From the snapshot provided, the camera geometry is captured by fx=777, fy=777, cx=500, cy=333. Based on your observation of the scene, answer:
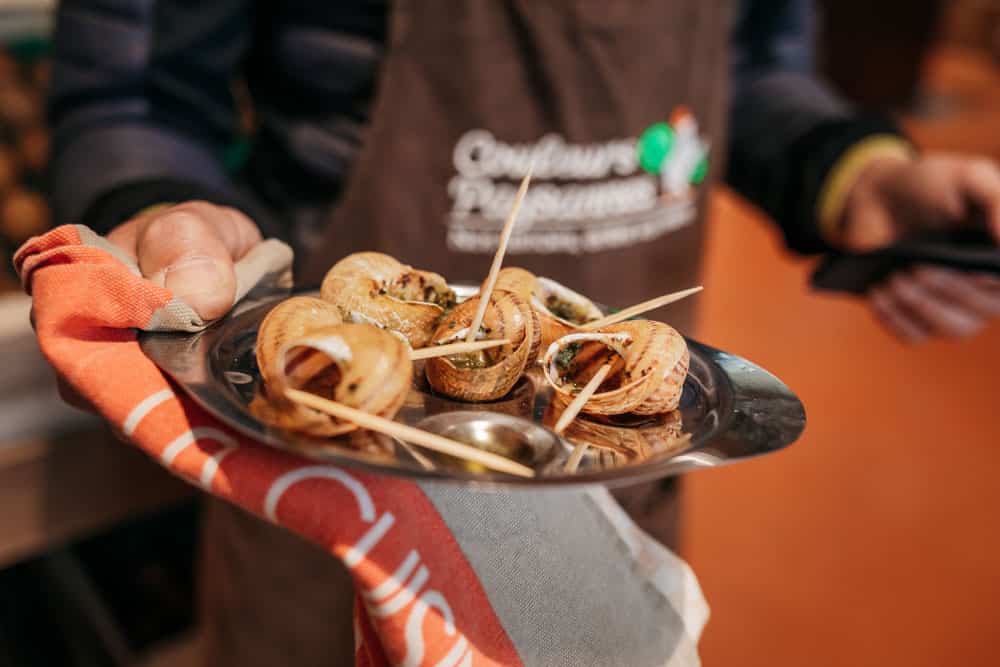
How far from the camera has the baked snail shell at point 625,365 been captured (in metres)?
0.47

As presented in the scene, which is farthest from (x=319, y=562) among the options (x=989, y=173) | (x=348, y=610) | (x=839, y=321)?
(x=839, y=321)

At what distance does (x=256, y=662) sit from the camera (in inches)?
37.3

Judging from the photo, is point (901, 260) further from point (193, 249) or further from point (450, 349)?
point (193, 249)

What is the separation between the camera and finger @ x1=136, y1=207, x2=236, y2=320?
1.62 ft

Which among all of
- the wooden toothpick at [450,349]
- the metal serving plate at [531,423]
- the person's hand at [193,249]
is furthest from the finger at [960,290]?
the person's hand at [193,249]

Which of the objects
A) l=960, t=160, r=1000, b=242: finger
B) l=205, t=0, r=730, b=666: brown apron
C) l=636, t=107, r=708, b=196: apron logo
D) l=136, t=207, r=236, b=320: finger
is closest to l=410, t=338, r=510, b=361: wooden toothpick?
l=136, t=207, r=236, b=320: finger

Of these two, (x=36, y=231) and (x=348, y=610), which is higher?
(x=36, y=231)

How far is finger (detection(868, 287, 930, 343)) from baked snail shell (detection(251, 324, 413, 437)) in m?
0.71

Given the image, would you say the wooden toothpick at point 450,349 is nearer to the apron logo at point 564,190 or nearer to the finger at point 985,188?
the apron logo at point 564,190

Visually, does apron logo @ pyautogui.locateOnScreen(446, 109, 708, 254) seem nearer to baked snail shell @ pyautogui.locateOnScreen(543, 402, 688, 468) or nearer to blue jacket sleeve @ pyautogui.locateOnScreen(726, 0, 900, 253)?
blue jacket sleeve @ pyautogui.locateOnScreen(726, 0, 900, 253)

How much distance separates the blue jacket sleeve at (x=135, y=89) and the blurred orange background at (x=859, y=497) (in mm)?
721

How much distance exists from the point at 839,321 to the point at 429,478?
2202 mm

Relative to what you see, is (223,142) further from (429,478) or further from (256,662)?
(429,478)

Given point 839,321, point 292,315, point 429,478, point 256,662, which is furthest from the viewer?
point 839,321
